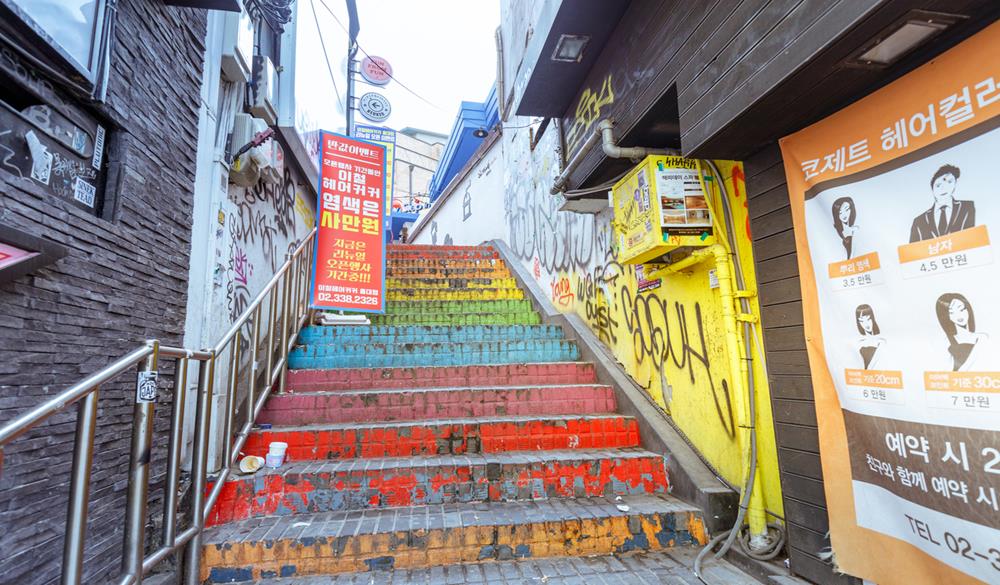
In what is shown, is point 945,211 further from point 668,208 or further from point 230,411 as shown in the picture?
point 230,411

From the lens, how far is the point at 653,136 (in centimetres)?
345

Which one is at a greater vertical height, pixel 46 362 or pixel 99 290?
pixel 99 290

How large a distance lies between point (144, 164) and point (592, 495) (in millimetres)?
3430

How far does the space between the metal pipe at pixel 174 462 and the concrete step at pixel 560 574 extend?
0.62 metres

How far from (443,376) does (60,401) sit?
305cm

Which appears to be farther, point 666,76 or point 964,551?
point 666,76

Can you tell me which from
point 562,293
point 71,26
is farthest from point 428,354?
point 71,26

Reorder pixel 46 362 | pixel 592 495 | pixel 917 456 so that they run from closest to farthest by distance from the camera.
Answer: pixel 917 456 < pixel 46 362 < pixel 592 495

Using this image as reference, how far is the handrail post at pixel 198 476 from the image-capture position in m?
2.47

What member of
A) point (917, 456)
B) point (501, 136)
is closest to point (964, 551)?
point (917, 456)

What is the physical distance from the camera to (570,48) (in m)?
3.88

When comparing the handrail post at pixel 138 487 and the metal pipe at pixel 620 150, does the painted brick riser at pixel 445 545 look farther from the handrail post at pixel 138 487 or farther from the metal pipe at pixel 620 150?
the metal pipe at pixel 620 150

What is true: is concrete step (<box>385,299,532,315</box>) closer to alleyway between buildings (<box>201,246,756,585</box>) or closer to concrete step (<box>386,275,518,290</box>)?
concrete step (<box>386,275,518,290</box>)

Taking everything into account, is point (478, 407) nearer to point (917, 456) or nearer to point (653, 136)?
point (653, 136)
